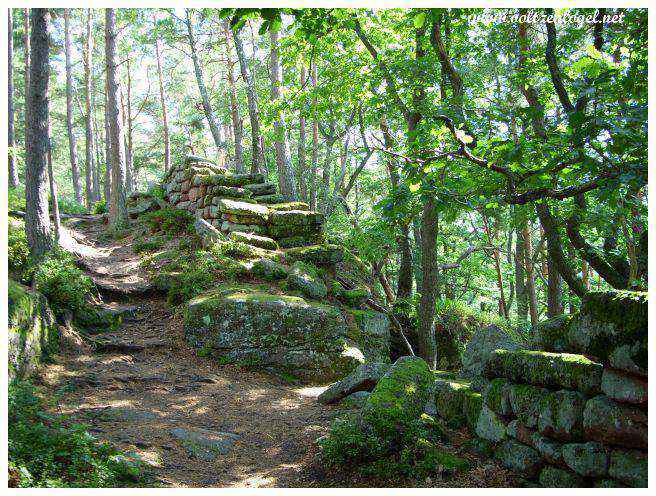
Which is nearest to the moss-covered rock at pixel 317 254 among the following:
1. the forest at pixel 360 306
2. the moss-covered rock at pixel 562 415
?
the forest at pixel 360 306

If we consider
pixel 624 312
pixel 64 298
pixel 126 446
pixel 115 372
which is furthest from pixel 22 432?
pixel 624 312

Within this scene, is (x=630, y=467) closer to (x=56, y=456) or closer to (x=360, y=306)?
(x=56, y=456)

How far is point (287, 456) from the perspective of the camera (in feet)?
17.0

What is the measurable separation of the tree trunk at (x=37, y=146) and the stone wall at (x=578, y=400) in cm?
782

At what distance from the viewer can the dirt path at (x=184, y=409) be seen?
477cm

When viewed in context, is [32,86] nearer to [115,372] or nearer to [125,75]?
[115,372]

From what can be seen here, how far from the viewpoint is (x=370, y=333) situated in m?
9.74

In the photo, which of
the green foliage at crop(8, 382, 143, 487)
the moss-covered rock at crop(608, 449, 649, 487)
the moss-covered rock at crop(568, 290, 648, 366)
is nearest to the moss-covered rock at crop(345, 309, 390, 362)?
the moss-covered rock at crop(568, 290, 648, 366)

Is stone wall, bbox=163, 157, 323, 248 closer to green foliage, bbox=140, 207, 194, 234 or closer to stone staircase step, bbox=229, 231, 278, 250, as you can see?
stone staircase step, bbox=229, 231, 278, 250

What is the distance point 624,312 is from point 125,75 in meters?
33.6

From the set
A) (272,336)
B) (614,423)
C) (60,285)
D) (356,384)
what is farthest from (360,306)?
(614,423)

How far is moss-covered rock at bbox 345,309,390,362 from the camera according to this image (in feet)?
30.5

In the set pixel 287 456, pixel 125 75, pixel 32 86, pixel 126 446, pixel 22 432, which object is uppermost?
pixel 125 75

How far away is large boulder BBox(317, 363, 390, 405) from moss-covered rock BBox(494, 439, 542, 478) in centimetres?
254
